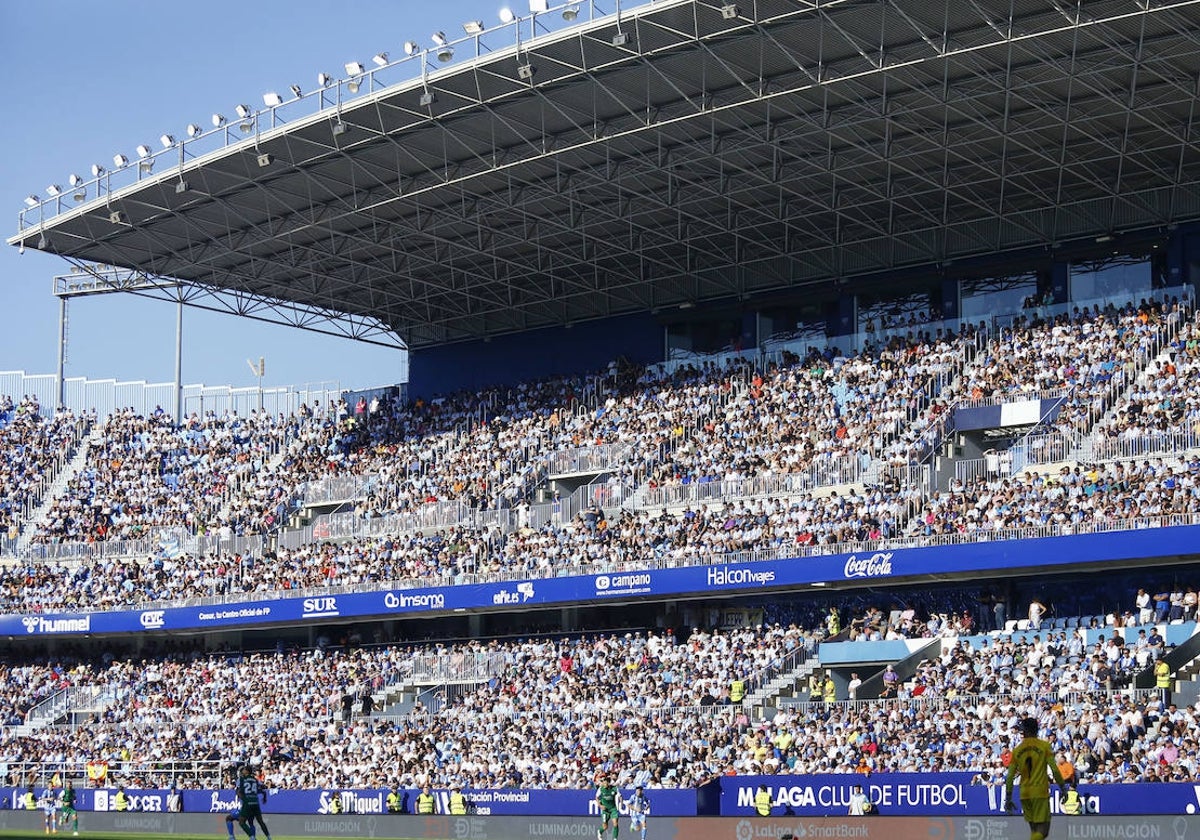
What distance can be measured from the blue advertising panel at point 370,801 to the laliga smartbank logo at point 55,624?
9.18 meters

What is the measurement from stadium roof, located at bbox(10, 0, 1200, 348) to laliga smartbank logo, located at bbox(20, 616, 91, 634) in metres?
12.2

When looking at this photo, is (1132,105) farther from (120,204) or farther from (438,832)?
(120,204)

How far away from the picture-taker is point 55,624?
59906mm

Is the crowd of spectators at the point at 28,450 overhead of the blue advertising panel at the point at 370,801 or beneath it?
overhead

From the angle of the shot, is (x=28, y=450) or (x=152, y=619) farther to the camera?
(x=28, y=450)

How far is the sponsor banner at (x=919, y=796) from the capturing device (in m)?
30.7

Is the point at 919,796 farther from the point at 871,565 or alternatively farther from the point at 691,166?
the point at 691,166

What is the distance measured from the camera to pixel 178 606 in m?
57.6

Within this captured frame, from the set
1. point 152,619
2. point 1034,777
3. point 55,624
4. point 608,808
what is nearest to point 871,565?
point 608,808

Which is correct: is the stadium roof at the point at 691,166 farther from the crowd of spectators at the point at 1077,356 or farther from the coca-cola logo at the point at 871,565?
the coca-cola logo at the point at 871,565

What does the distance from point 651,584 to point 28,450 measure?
3499 cm

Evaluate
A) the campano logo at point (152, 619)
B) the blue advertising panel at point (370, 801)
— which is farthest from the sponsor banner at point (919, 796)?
the campano logo at point (152, 619)

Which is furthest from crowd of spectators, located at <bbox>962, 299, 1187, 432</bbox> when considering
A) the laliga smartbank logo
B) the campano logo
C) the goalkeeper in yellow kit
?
the laliga smartbank logo

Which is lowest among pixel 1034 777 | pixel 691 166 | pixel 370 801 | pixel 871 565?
pixel 370 801
